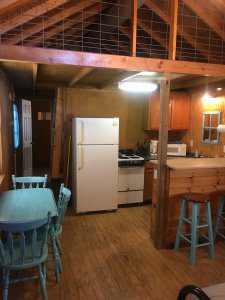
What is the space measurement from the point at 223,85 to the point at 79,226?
320 centimetres

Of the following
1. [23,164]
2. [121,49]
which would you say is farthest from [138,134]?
[23,164]

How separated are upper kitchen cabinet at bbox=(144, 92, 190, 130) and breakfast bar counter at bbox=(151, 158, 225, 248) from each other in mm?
1875

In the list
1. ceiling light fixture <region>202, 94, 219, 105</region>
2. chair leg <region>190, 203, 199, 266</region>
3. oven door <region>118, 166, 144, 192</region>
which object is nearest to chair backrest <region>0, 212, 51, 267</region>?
chair leg <region>190, 203, 199, 266</region>

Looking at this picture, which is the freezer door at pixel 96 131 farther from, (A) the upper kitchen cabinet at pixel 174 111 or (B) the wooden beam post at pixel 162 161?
(B) the wooden beam post at pixel 162 161

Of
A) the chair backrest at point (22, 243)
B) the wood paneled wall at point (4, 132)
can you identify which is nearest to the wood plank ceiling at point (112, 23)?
the wood paneled wall at point (4, 132)

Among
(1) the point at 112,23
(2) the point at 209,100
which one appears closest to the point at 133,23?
(1) the point at 112,23

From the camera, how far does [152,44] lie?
3955 mm

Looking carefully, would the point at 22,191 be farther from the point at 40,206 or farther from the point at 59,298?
the point at 59,298

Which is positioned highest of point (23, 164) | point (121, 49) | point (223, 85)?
point (121, 49)

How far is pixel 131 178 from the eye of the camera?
4512mm

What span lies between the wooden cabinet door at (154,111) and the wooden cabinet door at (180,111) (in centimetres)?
30

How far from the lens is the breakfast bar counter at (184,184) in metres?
3.09

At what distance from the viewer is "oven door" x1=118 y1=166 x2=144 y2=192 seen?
14.7 feet

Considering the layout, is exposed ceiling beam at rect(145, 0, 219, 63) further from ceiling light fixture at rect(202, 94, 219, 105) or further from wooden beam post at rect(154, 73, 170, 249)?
wooden beam post at rect(154, 73, 170, 249)
